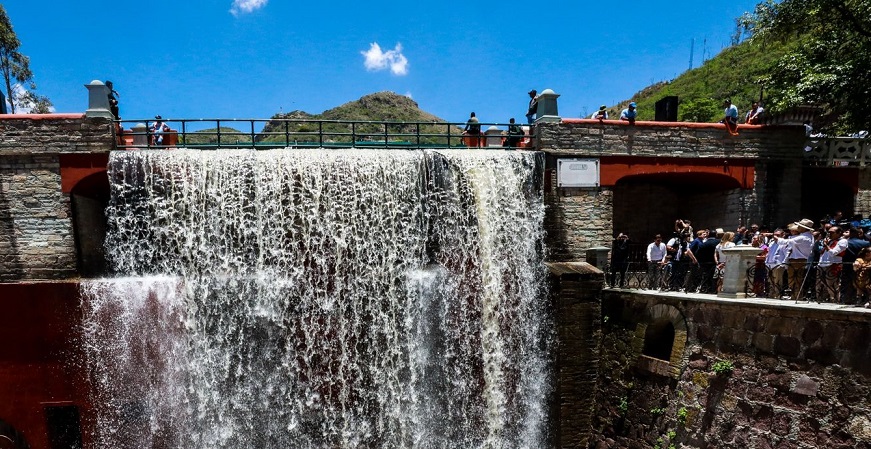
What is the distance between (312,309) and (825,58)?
1489 centimetres

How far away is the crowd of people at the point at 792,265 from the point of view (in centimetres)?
762

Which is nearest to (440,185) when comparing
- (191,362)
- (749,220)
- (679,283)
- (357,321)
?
(357,321)

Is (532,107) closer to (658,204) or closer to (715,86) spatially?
(658,204)

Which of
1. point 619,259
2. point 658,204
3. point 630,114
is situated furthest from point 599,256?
point 658,204

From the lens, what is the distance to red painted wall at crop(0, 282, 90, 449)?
10.4 metres

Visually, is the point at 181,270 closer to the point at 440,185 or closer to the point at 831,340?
the point at 440,185

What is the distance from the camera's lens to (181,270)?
11.2 meters

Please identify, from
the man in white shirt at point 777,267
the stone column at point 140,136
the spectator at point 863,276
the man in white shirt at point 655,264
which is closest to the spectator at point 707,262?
the man in white shirt at point 655,264

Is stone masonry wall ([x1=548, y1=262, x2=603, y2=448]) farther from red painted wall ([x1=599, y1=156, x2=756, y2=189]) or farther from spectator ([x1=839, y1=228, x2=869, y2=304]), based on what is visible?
spectator ([x1=839, y1=228, x2=869, y2=304])

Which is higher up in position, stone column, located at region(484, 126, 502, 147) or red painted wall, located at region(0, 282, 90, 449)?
stone column, located at region(484, 126, 502, 147)

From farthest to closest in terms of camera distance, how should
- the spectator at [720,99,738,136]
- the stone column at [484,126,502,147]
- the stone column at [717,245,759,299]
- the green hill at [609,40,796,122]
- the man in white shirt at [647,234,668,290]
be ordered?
the green hill at [609,40,796,122], the stone column at [484,126,502,147], the spectator at [720,99,738,136], the man in white shirt at [647,234,668,290], the stone column at [717,245,759,299]

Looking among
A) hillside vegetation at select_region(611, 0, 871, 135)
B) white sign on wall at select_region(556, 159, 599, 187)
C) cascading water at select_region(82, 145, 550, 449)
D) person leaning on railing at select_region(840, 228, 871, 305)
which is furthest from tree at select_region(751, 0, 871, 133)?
cascading water at select_region(82, 145, 550, 449)

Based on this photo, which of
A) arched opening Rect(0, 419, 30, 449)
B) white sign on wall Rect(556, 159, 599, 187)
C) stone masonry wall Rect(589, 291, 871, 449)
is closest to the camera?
stone masonry wall Rect(589, 291, 871, 449)

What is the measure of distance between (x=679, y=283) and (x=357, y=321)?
682 centimetres
